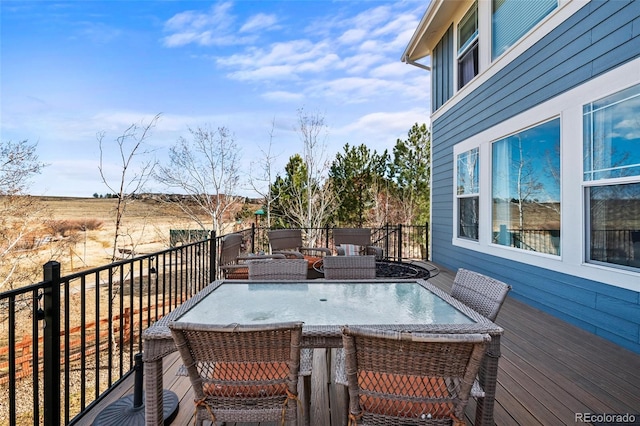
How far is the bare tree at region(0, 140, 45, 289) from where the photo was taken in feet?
25.2

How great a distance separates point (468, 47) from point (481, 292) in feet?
17.6

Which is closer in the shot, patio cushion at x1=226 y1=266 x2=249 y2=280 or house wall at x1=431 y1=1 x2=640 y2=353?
house wall at x1=431 y1=1 x2=640 y2=353

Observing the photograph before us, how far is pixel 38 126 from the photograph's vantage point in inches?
388

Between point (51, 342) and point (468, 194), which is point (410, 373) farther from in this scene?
point (468, 194)

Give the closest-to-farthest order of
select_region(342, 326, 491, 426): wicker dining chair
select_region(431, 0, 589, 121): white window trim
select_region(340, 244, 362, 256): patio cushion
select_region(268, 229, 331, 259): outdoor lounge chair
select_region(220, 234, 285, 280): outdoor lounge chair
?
select_region(342, 326, 491, 426): wicker dining chair, select_region(431, 0, 589, 121): white window trim, select_region(220, 234, 285, 280): outdoor lounge chair, select_region(340, 244, 362, 256): patio cushion, select_region(268, 229, 331, 259): outdoor lounge chair

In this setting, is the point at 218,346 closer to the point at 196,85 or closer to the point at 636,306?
the point at 636,306

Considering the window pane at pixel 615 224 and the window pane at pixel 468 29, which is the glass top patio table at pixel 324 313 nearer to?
the window pane at pixel 615 224

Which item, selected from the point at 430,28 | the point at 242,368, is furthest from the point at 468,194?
the point at 242,368

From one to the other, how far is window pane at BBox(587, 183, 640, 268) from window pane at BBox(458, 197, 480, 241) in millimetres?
2199

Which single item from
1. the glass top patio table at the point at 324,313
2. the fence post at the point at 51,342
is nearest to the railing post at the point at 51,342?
the fence post at the point at 51,342

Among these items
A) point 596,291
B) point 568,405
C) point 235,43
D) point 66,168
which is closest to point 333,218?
point 235,43

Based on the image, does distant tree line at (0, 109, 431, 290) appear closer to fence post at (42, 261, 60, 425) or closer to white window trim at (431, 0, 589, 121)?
white window trim at (431, 0, 589, 121)

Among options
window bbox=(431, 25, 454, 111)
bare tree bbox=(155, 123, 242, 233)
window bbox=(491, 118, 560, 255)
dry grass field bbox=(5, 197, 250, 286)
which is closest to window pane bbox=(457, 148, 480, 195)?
window bbox=(491, 118, 560, 255)

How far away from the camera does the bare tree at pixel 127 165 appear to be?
28.1ft
